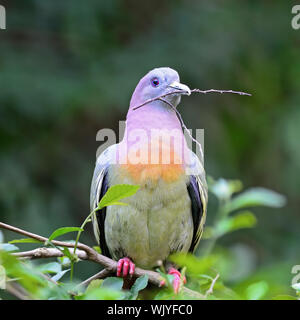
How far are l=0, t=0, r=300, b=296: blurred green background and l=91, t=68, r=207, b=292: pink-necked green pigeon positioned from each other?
194cm

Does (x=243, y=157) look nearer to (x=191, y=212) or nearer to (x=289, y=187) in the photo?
(x=289, y=187)

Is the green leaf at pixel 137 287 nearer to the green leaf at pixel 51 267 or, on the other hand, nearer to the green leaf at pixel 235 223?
the green leaf at pixel 51 267

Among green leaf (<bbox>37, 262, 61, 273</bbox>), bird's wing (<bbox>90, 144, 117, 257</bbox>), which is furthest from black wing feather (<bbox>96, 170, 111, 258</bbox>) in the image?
green leaf (<bbox>37, 262, 61, 273</bbox>)

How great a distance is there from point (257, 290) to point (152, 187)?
1114mm

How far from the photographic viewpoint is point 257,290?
65.6 inches

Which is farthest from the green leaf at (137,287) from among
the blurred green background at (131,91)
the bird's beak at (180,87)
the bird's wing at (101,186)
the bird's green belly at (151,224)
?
the blurred green background at (131,91)

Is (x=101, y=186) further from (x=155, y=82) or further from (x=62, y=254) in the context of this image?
(x=62, y=254)

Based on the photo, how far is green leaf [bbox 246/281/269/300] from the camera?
1.64m

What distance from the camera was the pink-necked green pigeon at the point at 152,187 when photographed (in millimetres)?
2707

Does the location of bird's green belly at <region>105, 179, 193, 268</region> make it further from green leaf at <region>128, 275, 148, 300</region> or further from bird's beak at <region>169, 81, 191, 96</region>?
green leaf at <region>128, 275, 148, 300</region>

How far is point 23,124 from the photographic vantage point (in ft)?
16.4

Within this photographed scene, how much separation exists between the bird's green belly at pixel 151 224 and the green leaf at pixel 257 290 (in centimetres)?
108

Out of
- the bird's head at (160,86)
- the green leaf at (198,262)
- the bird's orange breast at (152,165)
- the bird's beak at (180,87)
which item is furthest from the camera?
the bird's head at (160,86)
